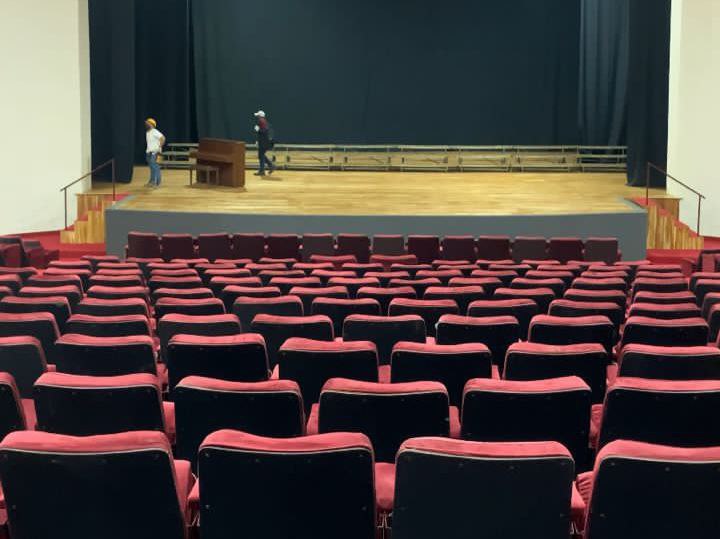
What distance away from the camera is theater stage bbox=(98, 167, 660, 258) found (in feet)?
45.7

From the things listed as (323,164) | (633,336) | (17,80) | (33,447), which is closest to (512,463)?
(33,447)

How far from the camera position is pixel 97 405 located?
3.67 meters

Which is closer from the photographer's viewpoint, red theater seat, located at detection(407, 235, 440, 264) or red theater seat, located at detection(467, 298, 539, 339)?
red theater seat, located at detection(467, 298, 539, 339)

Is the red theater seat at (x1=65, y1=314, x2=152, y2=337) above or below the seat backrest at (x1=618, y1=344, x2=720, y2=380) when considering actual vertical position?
below

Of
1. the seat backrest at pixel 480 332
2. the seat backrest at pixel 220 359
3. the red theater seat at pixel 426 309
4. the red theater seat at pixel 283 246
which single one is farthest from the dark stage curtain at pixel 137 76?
the seat backrest at pixel 220 359

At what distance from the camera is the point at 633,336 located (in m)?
5.53

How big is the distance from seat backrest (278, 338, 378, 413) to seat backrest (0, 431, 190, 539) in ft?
5.32

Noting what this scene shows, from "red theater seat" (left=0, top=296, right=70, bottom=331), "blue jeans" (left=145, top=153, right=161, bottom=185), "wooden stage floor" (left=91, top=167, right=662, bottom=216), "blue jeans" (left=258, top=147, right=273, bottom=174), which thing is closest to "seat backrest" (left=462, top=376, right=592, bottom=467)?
"red theater seat" (left=0, top=296, right=70, bottom=331)

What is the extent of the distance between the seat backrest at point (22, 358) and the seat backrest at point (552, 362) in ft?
6.87

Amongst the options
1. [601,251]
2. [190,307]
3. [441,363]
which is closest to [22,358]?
[441,363]

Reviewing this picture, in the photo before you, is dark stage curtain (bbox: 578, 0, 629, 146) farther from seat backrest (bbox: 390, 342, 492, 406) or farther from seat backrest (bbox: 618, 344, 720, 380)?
seat backrest (bbox: 390, 342, 492, 406)

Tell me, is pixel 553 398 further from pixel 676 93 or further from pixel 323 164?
pixel 323 164

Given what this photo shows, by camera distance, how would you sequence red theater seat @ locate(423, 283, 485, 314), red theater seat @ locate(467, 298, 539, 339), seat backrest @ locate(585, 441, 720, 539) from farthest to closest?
1. red theater seat @ locate(423, 283, 485, 314)
2. red theater seat @ locate(467, 298, 539, 339)
3. seat backrest @ locate(585, 441, 720, 539)

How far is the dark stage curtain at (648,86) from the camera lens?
720 inches
